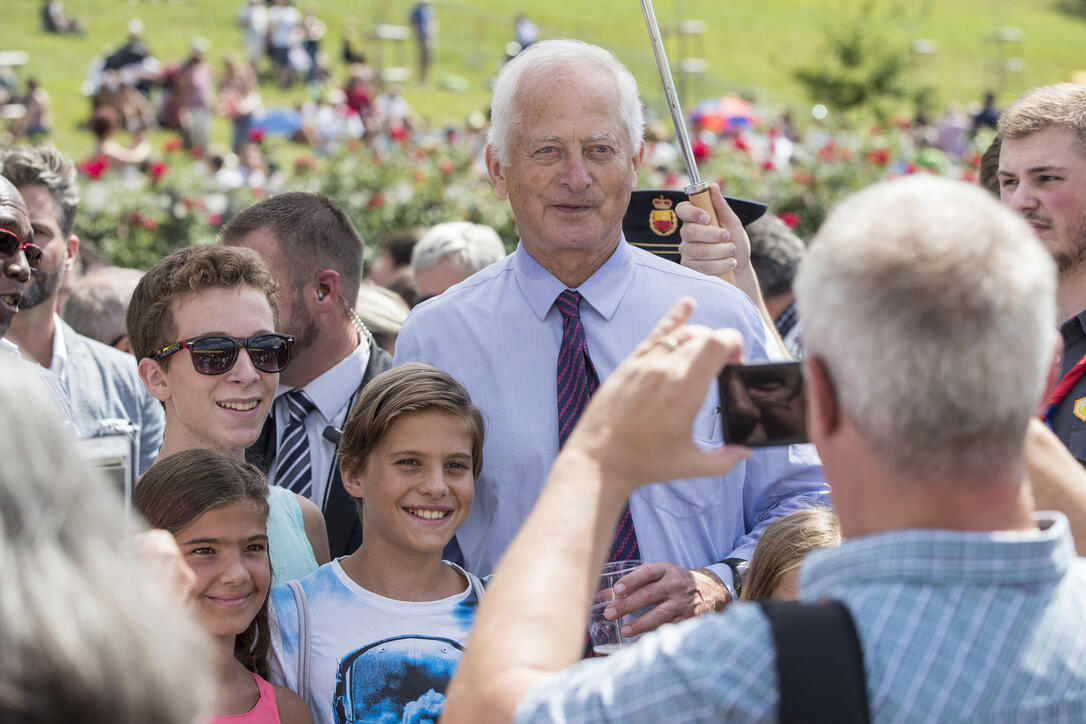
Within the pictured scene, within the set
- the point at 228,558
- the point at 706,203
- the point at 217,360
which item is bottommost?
the point at 228,558

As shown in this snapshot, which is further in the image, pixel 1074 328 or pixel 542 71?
pixel 1074 328

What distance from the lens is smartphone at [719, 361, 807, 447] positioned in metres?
1.82

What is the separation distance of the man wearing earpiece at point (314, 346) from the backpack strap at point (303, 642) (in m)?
0.72

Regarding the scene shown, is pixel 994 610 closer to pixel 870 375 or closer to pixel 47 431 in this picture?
pixel 870 375

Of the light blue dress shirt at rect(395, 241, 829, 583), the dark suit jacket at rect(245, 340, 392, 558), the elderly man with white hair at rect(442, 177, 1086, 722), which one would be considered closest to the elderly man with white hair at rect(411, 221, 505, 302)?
the dark suit jacket at rect(245, 340, 392, 558)

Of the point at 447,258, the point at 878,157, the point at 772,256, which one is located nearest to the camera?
the point at 772,256

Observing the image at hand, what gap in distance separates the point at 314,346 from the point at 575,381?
138cm

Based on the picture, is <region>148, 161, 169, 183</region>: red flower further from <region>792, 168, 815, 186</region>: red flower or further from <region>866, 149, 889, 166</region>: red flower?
<region>866, 149, 889, 166</region>: red flower

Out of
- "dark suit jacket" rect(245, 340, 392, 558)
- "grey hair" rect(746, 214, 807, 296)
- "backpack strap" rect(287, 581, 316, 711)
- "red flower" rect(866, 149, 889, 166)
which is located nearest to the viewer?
"backpack strap" rect(287, 581, 316, 711)

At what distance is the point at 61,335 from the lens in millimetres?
4945

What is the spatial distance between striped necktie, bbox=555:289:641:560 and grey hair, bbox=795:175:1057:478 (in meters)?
1.75

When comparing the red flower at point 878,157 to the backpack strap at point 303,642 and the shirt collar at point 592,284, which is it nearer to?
the shirt collar at point 592,284


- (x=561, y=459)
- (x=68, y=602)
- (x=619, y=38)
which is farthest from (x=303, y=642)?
(x=619, y=38)

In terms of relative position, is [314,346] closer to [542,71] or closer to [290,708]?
[542,71]
